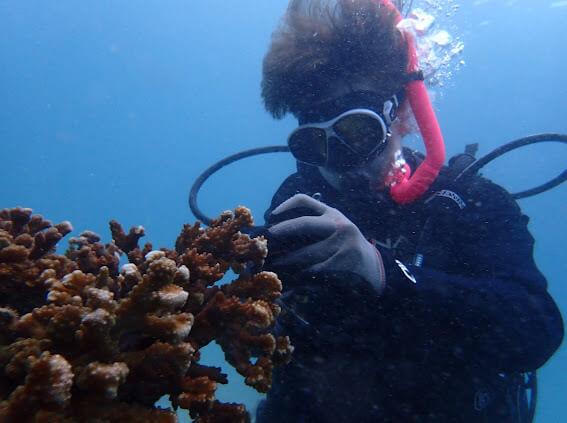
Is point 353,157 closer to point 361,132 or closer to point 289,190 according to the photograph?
point 361,132

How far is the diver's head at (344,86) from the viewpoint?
331 centimetres

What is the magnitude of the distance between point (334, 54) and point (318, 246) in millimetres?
2023

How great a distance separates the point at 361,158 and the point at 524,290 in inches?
59.3

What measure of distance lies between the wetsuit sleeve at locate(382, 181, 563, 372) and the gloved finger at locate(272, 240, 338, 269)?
17.3 inches

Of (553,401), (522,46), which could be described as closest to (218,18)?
(522,46)

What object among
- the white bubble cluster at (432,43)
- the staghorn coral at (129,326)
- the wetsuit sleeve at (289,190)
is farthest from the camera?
the white bubble cluster at (432,43)

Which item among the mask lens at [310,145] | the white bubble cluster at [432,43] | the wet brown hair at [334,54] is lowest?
the mask lens at [310,145]

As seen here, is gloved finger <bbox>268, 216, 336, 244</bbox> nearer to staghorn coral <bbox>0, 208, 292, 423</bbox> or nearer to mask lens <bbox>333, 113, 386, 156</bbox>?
staghorn coral <bbox>0, 208, 292, 423</bbox>

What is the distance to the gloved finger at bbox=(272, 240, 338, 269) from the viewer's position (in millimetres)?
1908

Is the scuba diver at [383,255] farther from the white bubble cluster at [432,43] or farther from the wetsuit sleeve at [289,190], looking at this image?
the white bubble cluster at [432,43]

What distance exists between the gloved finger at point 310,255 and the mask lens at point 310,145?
163 cm

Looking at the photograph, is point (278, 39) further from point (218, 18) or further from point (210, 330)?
point (218, 18)

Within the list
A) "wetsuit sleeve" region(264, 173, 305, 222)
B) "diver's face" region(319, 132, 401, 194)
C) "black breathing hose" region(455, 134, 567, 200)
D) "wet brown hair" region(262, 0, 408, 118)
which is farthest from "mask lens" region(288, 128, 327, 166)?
"black breathing hose" region(455, 134, 567, 200)

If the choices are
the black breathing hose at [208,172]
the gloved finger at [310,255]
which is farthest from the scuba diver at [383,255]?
the black breathing hose at [208,172]
